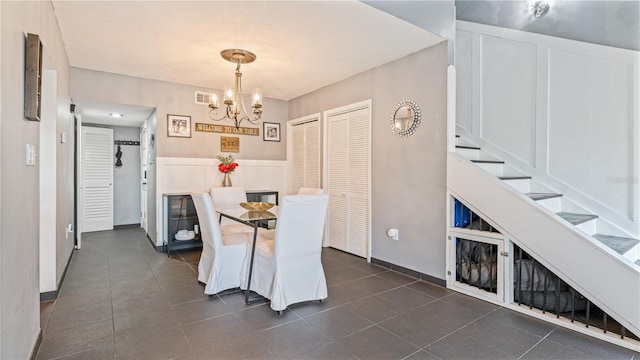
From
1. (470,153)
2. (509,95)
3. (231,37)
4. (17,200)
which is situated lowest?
(17,200)

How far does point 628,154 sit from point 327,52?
9.85 feet

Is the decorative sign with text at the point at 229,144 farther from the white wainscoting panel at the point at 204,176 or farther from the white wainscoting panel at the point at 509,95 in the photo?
the white wainscoting panel at the point at 509,95

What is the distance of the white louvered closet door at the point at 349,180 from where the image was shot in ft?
13.9

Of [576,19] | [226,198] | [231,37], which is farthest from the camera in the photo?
[226,198]

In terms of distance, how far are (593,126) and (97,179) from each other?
750 centimetres

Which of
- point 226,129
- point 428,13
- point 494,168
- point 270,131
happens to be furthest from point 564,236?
point 226,129

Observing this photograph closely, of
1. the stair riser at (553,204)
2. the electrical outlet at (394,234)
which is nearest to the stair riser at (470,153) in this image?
the stair riser at (553,204)

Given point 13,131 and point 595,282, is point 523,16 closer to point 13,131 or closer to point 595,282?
point 595,282

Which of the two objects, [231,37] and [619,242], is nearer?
[619,242]

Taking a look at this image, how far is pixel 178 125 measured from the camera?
474 centimetres

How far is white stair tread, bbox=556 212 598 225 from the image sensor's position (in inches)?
109

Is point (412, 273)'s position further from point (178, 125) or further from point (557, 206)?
point (178, 125)

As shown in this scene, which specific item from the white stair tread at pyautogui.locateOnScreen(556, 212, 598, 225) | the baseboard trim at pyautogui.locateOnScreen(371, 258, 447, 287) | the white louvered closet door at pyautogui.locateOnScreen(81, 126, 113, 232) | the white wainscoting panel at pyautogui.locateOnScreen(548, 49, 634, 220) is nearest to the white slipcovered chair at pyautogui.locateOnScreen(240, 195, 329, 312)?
A: the baseboard trim at pyautogui.locateOnScreen(371, 258, 447, 287)

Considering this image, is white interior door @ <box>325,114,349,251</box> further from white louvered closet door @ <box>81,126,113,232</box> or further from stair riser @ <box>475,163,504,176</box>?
white louvered closet door @ <box>81,126,113,232</box>
